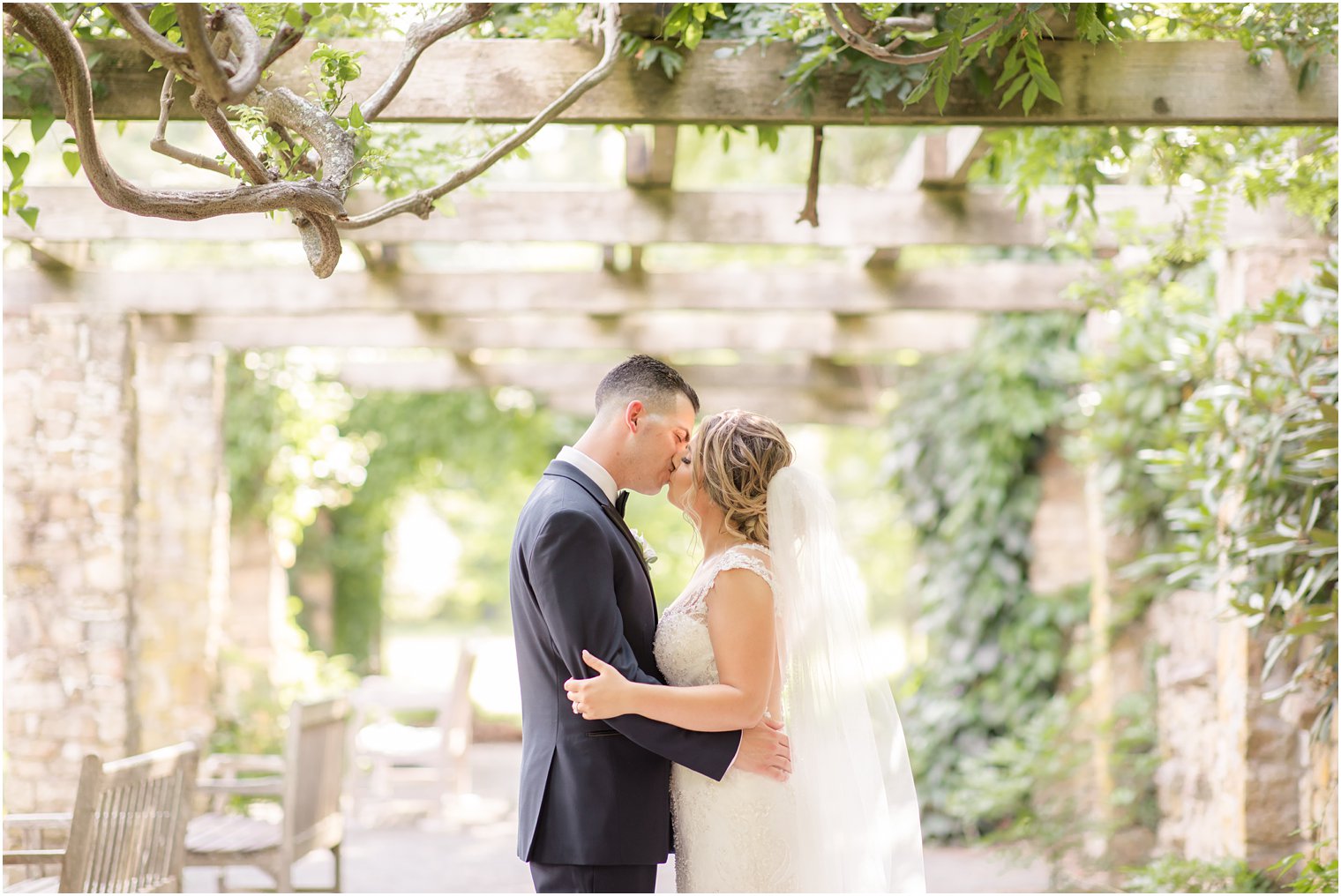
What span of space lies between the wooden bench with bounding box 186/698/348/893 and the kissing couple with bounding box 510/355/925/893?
222 cm

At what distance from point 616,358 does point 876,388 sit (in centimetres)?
235

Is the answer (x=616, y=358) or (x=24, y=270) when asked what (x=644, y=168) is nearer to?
(x=24, y=270)

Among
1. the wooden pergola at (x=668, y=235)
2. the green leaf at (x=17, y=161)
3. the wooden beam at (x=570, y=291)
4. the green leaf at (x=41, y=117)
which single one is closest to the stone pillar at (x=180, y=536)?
the wooden pergola at (x=668, y=235)

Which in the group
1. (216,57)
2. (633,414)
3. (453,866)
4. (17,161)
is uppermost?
(17,161)

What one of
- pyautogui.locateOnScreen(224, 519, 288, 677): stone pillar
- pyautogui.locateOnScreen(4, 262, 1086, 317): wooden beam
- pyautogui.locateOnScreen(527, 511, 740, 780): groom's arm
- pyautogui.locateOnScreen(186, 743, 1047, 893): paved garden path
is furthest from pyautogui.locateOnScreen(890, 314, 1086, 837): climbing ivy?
pyautogui.locateOnScreen(527, 511, 740, 780): groom's arm

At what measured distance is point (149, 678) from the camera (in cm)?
650

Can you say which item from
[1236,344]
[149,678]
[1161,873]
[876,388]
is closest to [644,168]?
[1236,344]

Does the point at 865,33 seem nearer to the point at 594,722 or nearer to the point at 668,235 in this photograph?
the point at 594,722

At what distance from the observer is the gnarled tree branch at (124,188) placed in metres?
1.90

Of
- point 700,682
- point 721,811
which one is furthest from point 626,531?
point 721,811

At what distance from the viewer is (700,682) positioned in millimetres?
2545

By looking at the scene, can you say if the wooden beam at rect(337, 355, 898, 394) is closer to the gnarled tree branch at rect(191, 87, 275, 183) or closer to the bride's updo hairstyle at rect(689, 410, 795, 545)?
the bride's updo hairstyle at rect(689, 410, 795, 545)

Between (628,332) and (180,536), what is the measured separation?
109 inches

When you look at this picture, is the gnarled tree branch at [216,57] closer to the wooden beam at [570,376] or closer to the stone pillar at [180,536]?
the stone pillar at [180,536]
